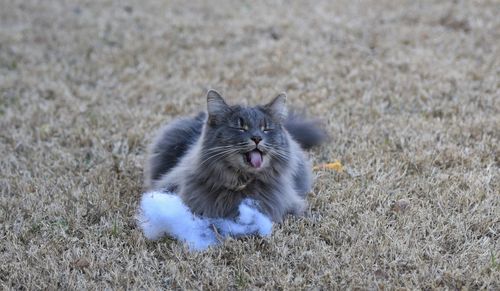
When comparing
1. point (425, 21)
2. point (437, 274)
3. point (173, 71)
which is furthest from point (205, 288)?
point (425, 21)

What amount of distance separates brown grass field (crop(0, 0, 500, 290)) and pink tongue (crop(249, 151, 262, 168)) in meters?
0.45

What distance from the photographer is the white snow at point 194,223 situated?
136 inches

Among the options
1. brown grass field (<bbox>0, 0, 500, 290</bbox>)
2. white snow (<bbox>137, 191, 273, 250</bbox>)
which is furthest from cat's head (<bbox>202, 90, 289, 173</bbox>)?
brown grass field (<bbox>0, 0, 500, 290</bbox>)

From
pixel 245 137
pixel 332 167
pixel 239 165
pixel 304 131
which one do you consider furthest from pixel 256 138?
pixel 304 131

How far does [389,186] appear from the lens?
4.09m

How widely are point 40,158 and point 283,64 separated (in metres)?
3.28

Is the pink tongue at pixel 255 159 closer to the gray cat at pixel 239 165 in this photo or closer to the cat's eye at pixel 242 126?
the gray cat at pixel 239 165

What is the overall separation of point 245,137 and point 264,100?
260cm

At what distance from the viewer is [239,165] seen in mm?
3373

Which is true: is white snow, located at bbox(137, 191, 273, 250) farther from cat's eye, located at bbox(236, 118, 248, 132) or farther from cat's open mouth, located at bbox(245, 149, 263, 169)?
cat's eye, located at bbox(236, 118, 248, 132)

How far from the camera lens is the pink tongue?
3.35 m

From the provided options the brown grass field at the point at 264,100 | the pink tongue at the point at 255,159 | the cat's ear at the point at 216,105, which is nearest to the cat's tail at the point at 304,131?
the brown grass field at the point at 264,100

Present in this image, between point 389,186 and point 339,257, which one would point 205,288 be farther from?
point 389,186

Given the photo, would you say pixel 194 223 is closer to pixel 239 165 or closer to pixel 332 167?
pixel 239 165
